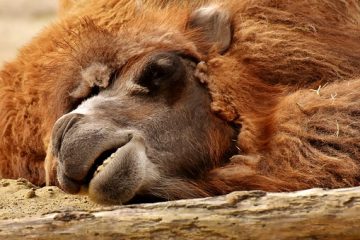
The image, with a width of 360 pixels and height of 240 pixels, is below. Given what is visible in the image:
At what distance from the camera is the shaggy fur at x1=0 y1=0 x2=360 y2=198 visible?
352cm

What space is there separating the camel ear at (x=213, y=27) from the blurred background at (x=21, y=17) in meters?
6.64

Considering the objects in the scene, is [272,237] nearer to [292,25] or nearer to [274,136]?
[274,136]

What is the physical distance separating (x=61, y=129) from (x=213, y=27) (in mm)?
1081

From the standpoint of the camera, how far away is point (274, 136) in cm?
368

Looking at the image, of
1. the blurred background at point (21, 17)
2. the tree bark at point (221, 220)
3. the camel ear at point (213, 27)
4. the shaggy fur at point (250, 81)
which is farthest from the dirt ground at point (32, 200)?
the blurred background at point (21, 17)

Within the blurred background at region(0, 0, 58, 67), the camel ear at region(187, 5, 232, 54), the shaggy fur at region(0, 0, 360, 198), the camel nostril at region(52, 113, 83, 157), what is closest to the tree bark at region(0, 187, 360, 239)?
the camel nostril at region(52, 113, 83, 157)

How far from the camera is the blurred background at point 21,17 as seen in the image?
1076cm

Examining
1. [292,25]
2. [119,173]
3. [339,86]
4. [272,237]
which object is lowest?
[272,237]

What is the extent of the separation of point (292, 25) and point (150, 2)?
0.74m

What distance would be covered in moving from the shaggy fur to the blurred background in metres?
6.29

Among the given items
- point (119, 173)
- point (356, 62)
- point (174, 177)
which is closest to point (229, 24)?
point (356, 62)

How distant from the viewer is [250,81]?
3.87 meters

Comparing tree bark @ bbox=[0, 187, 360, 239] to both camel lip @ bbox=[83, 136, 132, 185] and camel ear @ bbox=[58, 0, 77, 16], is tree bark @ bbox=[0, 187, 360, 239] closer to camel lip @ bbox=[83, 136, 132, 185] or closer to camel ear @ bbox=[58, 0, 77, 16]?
camel lip @ bbox=[83, 136, 132, 185]

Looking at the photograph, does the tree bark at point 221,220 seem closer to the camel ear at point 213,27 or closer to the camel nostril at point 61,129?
the camel nostril at point 61,129
